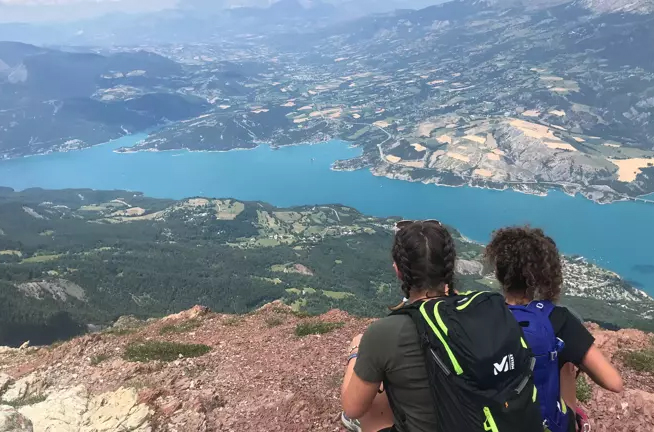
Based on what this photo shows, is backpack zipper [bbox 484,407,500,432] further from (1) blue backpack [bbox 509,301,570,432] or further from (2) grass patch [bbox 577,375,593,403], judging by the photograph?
(2) grass patch [bbox 577,375,593,403]

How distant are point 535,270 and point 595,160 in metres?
215

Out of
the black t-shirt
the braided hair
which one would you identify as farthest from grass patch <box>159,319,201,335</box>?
the black t-shirt

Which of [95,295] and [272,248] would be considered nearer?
[95,295]

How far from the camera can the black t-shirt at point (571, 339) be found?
4.24 m

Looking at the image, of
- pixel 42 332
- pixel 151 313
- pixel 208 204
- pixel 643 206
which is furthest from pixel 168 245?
pixel 643 206

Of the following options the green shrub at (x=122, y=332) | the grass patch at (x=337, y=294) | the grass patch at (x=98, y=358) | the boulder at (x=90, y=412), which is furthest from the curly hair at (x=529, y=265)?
the grass patch at (x=337, y=294)

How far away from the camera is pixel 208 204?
180375 mm

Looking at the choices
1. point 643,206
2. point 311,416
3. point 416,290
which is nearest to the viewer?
point 416,290

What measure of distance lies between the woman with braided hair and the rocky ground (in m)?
5.06

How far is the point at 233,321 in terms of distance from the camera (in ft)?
51.9

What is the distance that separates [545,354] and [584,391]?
5.96 m

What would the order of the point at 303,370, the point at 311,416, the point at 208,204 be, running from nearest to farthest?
the point at 311,416
the point at 303,370
the point at 208,204

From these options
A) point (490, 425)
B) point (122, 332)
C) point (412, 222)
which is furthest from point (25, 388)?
point (490, 425)

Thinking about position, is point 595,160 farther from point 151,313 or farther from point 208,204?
point 151,313
